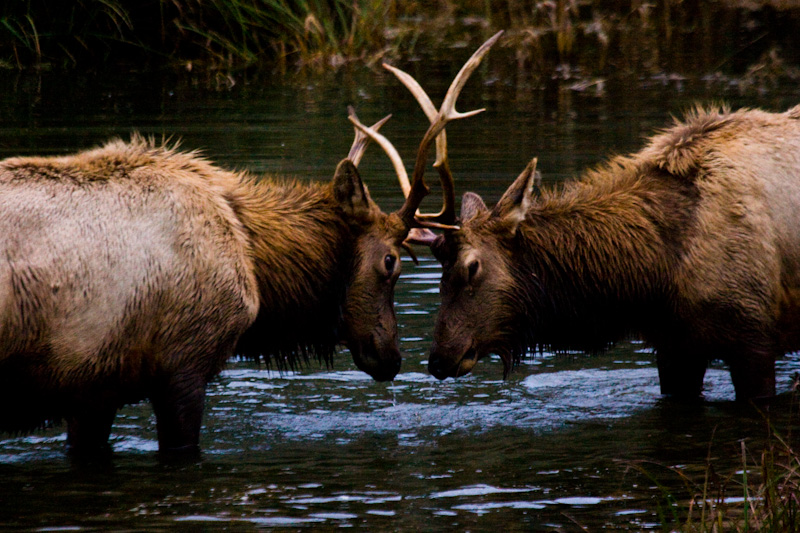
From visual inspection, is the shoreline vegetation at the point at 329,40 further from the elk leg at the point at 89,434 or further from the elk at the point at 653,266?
the elk leg at the point at 89,434

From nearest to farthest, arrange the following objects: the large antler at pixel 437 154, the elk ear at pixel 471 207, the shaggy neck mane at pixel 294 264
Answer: the shaggy neck mane at pixel 294 264 < the large antler at pixel 437 154 < the elk ear at pixel 471 207

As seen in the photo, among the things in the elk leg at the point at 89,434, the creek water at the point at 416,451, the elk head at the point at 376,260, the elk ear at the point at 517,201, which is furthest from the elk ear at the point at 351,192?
the elk leg at the point at 89,434

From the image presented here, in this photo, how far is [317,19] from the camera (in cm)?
1809

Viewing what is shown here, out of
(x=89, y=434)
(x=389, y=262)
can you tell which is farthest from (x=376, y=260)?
(x=89, y=434)

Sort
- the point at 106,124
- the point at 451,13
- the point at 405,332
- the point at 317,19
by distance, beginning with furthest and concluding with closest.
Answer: the point at 451,13, the point at 317,19, the point at 106,124, the point at 405,332

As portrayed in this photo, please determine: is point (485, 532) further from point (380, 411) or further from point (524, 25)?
point (524, 25)

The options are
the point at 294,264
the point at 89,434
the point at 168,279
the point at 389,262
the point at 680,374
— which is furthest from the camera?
the point at 680,374

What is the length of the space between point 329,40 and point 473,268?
38.0ft

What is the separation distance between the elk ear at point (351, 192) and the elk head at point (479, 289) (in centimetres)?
52

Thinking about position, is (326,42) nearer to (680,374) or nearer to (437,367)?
(680,374)

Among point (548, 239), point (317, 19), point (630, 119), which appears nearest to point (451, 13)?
point (317, 19)

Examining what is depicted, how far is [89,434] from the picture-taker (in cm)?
689

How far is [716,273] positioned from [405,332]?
250 cm

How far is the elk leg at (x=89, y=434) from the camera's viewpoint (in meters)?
6.83
